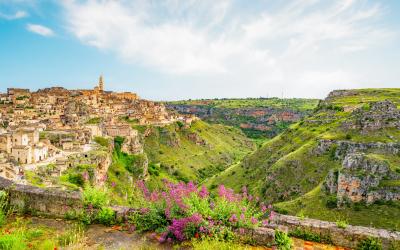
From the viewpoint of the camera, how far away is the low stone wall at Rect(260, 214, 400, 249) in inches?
297

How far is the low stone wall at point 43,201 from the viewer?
917 cm

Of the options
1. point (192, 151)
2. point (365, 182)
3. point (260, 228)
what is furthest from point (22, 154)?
point (192, 151)

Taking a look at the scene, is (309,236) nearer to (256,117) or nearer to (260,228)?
(260,228)

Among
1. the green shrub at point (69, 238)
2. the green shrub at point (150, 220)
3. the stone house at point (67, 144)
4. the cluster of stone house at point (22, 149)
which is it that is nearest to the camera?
the green shrub at point (69, 238)

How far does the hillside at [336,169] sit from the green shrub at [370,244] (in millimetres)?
14154

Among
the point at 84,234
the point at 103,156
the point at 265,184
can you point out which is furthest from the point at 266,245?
the point at 265,184

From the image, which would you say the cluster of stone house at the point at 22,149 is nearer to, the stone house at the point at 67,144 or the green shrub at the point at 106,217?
the stone house at the point at 67,144

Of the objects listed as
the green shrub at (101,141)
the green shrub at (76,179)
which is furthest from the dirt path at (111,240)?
the green shrub at (101,141)

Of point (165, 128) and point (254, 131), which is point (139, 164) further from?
point (254, 131)

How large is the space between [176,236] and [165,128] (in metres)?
94.1

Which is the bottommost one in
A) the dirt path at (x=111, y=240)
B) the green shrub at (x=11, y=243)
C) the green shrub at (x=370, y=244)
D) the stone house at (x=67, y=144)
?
the stone house at (x=67, y=144)

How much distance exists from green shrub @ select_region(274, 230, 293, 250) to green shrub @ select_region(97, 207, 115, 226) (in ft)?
14.2

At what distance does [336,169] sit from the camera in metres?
44.7

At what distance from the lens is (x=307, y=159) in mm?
54469
